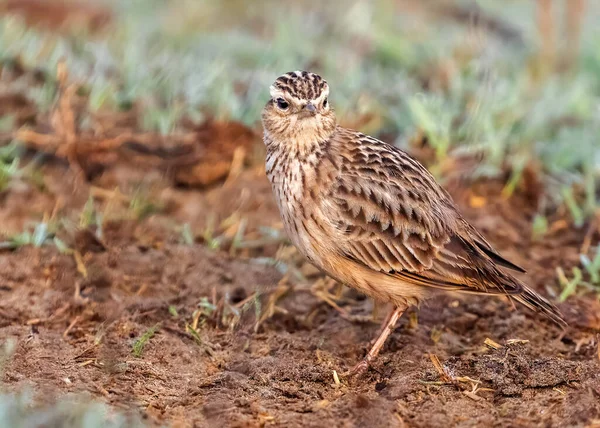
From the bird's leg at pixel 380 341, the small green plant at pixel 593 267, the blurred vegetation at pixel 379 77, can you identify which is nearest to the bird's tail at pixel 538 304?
the bird's leg at pixel 380 341

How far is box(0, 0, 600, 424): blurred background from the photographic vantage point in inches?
239

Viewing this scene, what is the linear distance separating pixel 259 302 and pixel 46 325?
133 centimetres

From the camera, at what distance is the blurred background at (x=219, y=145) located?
19.9 ft

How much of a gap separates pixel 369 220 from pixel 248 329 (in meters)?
1.03

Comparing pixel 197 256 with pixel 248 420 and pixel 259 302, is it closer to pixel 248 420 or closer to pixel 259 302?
pixel 259 302

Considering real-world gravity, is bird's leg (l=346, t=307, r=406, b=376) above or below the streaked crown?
below

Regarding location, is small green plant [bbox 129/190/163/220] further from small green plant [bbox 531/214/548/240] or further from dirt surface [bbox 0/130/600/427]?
small green plant [bbox 531/214/548/240]

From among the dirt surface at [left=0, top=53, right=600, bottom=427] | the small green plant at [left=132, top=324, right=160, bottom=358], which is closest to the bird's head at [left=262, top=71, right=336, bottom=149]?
the dirt surface at [left=0, top=53, right=600, bottom=427]

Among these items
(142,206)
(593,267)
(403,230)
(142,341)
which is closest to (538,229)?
(593,267)

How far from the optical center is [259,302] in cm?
589

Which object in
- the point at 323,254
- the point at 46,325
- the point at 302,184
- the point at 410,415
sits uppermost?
the point at 302,184

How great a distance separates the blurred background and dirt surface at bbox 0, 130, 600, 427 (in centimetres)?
2

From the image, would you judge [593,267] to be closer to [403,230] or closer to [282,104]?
[403,230]

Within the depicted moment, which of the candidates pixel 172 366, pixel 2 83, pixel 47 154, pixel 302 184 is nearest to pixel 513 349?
pixel 302 184
